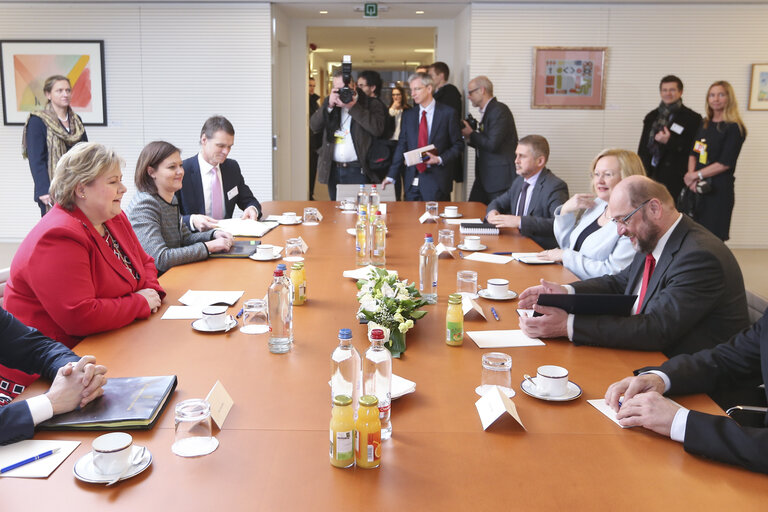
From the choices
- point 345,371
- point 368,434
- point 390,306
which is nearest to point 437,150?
point 390,306

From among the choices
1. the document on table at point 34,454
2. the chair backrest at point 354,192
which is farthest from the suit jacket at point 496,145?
the document on table at point 34,454

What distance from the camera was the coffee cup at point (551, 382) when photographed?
1814 millimetres

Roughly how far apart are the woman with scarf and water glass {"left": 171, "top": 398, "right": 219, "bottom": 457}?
492cm

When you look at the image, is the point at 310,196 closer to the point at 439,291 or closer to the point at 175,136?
the point at 175,136

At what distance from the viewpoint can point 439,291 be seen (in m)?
2.91

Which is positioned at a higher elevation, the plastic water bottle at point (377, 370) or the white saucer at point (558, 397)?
the plastic water bottle at point (377, 370)

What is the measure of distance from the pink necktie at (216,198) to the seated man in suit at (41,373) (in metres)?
2.63

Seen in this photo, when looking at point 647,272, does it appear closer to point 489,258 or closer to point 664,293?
point 664,293

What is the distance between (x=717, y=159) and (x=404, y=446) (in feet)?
19.6

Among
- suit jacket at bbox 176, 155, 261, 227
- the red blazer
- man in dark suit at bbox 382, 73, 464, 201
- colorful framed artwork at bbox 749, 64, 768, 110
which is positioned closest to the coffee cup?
the red blazer

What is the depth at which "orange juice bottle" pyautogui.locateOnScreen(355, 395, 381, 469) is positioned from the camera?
144 cm

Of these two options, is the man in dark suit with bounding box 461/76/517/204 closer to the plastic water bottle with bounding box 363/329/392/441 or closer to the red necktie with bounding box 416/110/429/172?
the red necktie with bounding box 416/110/429/172

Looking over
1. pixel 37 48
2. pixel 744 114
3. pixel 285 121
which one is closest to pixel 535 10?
pixel 744 114

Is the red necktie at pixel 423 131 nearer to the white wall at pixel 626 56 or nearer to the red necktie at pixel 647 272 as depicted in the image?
the white wall at pixel 626 56
